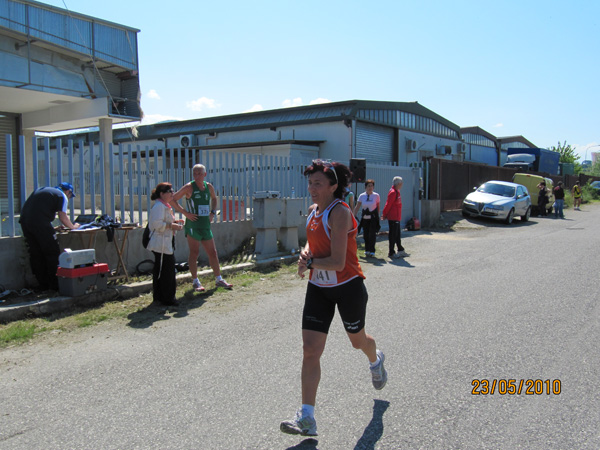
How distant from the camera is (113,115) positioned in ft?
44.2

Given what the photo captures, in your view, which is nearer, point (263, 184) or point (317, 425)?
point (317, 425)

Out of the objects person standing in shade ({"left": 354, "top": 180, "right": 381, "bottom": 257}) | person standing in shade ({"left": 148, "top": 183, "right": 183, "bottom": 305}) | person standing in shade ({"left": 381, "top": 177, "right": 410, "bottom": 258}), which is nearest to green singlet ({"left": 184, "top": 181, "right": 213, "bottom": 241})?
person standing in shade ({"left": 148, "top": 183, "right": 183, "bottom": 305})

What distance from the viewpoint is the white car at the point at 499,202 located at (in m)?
18.8

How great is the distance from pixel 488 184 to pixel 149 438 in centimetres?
2039

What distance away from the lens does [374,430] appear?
10.4 feet

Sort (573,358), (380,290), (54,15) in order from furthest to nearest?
1. (54,15)
2. (380,290)
3. (573,358)

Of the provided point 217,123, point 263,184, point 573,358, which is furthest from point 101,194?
point 217,123

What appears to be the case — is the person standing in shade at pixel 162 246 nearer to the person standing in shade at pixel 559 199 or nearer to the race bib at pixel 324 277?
the race bib at pixel 324 277

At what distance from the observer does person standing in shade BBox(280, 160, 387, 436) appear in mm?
3160

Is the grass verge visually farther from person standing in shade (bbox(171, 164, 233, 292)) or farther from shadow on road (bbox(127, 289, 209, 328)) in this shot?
person standing in shade (bbox(171, 164, 233, 292))

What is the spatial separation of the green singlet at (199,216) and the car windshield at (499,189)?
628 inches

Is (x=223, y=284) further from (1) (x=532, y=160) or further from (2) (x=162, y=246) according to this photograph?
(1) (x=532, y=160)

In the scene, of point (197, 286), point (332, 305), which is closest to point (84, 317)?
point (197, 286)

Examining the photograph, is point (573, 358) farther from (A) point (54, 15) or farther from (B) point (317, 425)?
(A) point (54, 15)
